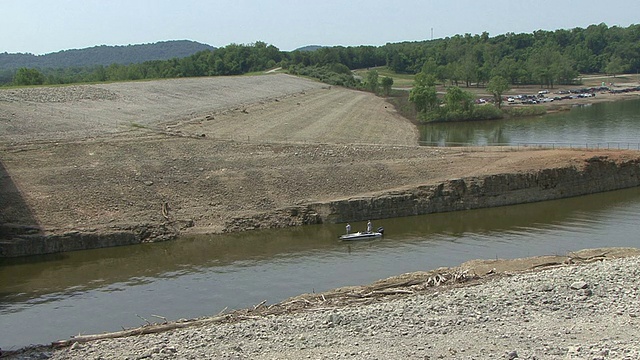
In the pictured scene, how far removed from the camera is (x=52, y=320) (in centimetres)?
2525

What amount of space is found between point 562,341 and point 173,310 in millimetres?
14182

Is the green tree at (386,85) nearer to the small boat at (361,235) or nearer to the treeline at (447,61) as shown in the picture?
the treeline at (447,61)

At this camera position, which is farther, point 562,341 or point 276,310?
point 276,310

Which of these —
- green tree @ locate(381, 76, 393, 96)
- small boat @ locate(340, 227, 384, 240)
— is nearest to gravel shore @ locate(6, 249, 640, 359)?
small boat @ locate(340, 227, 384, 240)

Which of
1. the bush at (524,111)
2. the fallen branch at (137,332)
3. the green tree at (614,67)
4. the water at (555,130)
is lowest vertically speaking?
the fallen branch at (137,332)

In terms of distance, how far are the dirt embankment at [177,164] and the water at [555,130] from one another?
31.9ft

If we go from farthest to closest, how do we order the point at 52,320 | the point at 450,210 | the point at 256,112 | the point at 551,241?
the point at 256,112, the point at 450,210, the point at 551,241, the point at 52,320

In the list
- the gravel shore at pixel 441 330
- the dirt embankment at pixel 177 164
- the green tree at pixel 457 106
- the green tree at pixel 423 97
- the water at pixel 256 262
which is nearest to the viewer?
the gravel shore at pixel 441 330

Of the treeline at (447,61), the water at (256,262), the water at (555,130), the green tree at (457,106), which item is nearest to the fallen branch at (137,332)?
the water at (256,262)

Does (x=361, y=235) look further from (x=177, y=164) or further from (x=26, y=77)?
(x=26, y=77)

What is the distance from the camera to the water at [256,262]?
85.5ft

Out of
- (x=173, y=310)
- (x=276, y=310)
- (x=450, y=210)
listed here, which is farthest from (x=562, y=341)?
(x=450, y=210)

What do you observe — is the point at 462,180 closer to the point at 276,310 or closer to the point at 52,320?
the point at 276,310

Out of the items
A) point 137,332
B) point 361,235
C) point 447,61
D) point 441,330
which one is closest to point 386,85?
point 447,61
